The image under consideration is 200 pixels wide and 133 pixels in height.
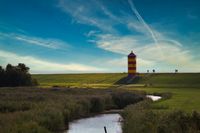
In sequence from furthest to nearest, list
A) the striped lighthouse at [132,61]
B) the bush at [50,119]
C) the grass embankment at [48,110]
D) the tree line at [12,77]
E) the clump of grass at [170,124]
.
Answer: the striped lighthouse at [132,61]
the tree line at [12,77]
the bush at [50,119]
the grass embankment at [48,110]
the clump of grass at [170,124]

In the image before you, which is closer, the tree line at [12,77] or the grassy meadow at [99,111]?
the grassy meadow at [99,111]

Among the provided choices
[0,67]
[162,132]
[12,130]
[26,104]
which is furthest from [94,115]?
[0,67]

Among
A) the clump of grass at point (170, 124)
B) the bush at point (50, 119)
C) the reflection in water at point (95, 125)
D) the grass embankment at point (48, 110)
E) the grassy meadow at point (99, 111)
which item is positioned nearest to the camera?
the clump of grass at point (170, 124)

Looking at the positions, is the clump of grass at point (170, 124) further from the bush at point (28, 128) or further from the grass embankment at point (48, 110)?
the grass embankment at point (48, 110)

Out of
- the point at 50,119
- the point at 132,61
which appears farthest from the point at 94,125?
the point at 132,61

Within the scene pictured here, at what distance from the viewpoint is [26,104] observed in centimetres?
4062

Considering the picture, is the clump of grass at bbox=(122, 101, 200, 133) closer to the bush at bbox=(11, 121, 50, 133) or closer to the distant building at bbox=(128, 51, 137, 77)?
the bush at bbox=(11, 121, 50, 133)

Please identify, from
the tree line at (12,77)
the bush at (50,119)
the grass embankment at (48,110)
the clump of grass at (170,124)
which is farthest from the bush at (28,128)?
the tree line at (12,77)

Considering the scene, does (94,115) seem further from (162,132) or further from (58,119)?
(162,132)

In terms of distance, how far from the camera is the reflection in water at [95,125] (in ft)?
114

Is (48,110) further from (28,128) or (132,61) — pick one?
(132,61)

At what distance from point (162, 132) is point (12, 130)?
341 inches

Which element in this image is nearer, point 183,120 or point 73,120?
point 183,120

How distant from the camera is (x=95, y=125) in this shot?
126 ft
